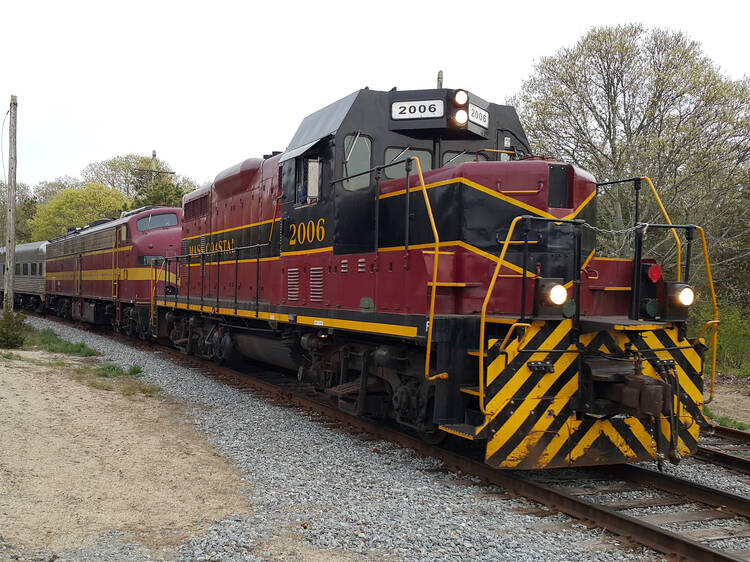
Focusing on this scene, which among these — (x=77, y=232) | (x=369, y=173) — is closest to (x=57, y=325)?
(x=77, y=232)

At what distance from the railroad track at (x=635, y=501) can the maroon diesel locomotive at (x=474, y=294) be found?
24 centimetres

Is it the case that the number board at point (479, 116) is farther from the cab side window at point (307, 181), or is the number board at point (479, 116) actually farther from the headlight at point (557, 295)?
the headlight at point (557, 295)

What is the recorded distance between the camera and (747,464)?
5793 mm

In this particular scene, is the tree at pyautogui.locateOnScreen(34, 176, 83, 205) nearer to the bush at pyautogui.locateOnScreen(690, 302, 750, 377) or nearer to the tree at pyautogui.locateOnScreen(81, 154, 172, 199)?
the tree at pyautogui.locateOnScreen(81, 154, 172, 199)

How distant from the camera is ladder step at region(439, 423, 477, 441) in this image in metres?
4.99

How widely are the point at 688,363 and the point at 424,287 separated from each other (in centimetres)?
240

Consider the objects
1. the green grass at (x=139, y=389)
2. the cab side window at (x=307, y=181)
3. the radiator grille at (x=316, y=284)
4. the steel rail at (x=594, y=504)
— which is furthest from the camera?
the green grass at (x=139, y=389)

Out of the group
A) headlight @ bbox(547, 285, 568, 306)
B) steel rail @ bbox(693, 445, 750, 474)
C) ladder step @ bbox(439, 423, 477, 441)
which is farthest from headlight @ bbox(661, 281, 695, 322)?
ladder step @ bbox(439, 423, 477, 441)

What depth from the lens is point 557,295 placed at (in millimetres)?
5129

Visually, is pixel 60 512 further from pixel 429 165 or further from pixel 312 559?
pixel 429 165

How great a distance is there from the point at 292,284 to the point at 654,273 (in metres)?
4.32

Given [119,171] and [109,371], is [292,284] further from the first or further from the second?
[119,171]

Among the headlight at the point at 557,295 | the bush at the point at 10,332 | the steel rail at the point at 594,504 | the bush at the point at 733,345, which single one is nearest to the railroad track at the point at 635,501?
the steel rail at the point at 594,504

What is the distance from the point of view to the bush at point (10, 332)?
1451cm
